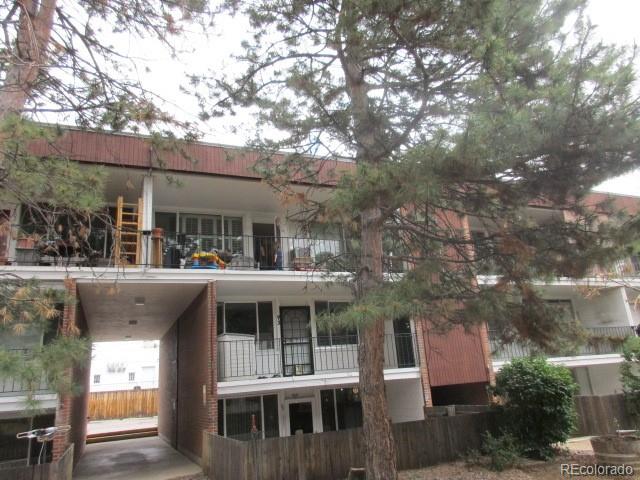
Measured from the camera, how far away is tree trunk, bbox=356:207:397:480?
709 centimetres

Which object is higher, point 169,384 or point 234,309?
point 234,309

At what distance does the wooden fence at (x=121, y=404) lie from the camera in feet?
108

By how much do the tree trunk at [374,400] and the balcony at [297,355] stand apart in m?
5.74

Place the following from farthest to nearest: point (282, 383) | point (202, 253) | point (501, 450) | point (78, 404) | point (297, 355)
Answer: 1. point (297, 355)
2. point (78, 404)
3. point (202, 253)
4. point (282, 383)
5. point (501, 450)

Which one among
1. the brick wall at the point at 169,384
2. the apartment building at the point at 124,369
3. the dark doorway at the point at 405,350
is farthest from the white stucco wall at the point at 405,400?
the apartment building at the point at 124,369

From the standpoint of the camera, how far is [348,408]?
14.7m

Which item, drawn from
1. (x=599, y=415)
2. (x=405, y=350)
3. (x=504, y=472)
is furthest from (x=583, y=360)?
(x=504, y=472)

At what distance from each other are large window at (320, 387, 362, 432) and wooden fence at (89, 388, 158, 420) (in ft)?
79.1

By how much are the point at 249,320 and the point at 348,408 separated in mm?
4266

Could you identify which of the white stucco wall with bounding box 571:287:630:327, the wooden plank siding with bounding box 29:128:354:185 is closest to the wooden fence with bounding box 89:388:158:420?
the wooden plank siding with bounding box 29:128:354:185

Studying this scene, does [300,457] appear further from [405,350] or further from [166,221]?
[166,221]

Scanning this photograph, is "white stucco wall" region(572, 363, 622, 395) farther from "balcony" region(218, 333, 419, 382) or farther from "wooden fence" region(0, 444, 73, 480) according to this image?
"wooden fence" region(0, 444, 73, 480)

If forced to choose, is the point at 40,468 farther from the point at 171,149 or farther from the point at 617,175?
the point at 617,175

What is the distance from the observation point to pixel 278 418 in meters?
13.8
